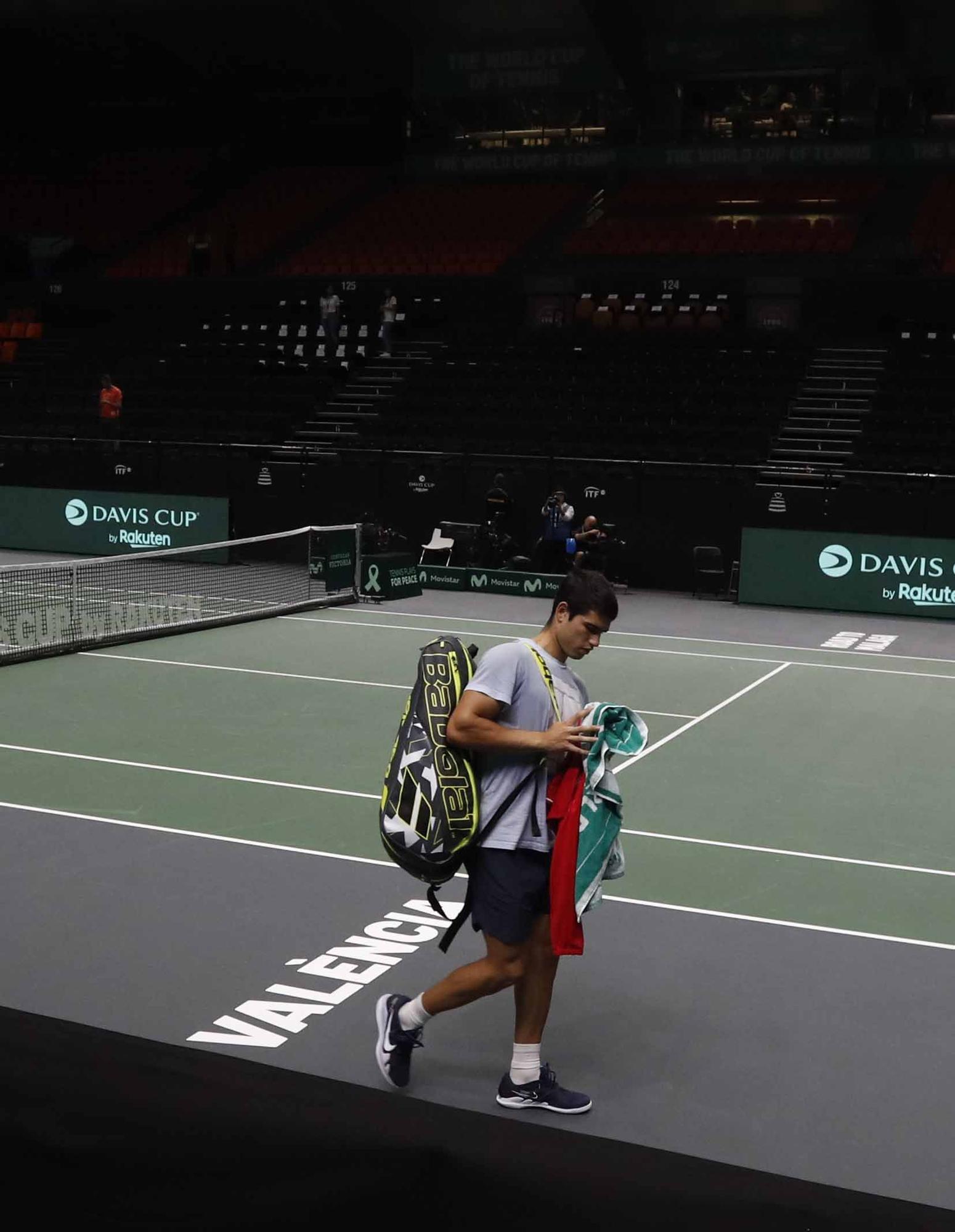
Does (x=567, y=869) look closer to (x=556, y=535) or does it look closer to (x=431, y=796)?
(x=431, y=796)

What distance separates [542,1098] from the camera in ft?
16.6

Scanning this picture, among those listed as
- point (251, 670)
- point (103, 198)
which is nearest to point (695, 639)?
point (251, 670)

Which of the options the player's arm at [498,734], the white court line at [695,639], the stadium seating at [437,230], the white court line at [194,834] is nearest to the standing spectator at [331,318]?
the stadium seating at [437,230]

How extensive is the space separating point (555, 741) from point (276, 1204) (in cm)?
→ 270

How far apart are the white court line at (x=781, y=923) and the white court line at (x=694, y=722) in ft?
6.61

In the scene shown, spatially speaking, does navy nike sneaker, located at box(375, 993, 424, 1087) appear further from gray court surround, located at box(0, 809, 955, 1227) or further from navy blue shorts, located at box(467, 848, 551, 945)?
navy blue shorts, located at box(467, 848, 551, 945)

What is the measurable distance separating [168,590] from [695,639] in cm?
793

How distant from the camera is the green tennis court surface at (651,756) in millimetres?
8305

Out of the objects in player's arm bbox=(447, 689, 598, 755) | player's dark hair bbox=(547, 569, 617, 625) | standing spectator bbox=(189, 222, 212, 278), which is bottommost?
player's arm bbox=(447, 689, 598, 755)

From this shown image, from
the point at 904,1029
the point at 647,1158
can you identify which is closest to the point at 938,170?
the point at 904,1029

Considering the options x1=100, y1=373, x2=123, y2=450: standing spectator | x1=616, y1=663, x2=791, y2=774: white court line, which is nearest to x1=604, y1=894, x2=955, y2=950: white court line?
x1=616, y1=663, x2=791, y2=774: white court line

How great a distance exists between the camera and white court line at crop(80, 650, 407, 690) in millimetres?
13977

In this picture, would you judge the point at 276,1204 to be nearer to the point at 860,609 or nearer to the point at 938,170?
the point at 860,609

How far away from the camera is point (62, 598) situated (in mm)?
17672
